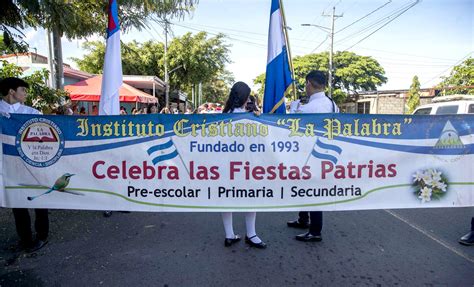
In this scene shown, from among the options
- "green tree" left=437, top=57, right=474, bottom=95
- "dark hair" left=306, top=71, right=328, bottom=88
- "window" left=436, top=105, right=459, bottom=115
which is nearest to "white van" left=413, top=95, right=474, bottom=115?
"window" left=436, top=105, right=459, bottom=115

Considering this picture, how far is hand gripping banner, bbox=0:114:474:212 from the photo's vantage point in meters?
3.34

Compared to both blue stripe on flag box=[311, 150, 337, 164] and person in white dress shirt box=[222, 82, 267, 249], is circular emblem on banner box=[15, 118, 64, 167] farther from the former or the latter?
blue stripe on flag box=[311, 150, 337, 164]

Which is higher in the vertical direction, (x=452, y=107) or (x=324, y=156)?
(x=452, y=107)

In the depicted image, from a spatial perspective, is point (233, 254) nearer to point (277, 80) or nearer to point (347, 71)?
point (277, 80)

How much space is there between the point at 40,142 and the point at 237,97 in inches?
84.2

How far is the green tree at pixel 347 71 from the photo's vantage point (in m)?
35.5

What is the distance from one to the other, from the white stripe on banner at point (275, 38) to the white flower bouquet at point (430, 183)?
2.28 m

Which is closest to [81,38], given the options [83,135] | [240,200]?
[83,135]

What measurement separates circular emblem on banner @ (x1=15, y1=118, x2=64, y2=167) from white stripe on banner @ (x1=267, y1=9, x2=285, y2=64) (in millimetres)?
2766

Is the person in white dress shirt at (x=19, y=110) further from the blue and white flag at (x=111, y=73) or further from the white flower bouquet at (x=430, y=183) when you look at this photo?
the white flower bouquet at (x=430, y=183)

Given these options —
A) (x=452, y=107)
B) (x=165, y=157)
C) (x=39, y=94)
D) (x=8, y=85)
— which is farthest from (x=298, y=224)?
(x=452, y=107)

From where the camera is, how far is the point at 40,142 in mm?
3383

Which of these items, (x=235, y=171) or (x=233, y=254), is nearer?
(x=235, y=171)

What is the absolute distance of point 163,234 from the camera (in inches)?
161
